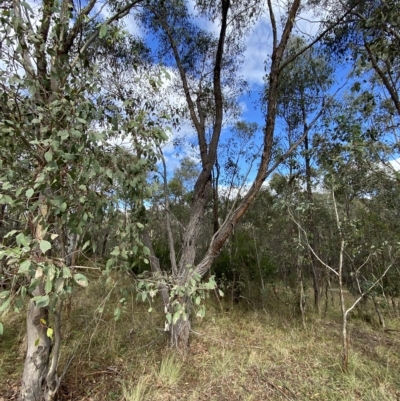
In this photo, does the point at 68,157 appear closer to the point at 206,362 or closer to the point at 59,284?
the point at 59,284

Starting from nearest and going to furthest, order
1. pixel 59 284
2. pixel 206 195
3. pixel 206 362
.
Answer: pixel 59 284, pixel 206 362, pixel 206 195

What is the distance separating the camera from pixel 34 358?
97.0 inches

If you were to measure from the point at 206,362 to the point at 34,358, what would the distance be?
91.3 inches

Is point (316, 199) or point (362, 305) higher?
point (316, 199)

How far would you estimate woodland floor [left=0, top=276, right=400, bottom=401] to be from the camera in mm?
3207

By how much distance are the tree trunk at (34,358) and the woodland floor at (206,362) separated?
31 centimetres

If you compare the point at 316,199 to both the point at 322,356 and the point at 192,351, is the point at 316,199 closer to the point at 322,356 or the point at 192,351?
the point at 322,356

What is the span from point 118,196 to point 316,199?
529cm

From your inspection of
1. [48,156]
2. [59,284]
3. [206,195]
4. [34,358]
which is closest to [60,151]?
[48,156]

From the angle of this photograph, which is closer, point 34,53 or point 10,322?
point 34,53

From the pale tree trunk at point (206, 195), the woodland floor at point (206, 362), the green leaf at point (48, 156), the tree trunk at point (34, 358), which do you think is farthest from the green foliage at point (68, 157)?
the pale tree trunk at point (206, 195)

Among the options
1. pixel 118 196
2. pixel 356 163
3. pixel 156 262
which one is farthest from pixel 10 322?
pixel 356 163

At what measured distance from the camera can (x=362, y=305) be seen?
775cm

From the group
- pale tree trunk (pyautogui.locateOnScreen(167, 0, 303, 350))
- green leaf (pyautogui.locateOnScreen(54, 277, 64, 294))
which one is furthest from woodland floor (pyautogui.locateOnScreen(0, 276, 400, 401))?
green leaf (pyautogui.locateOnScreen(54, 277, 64, 294))
